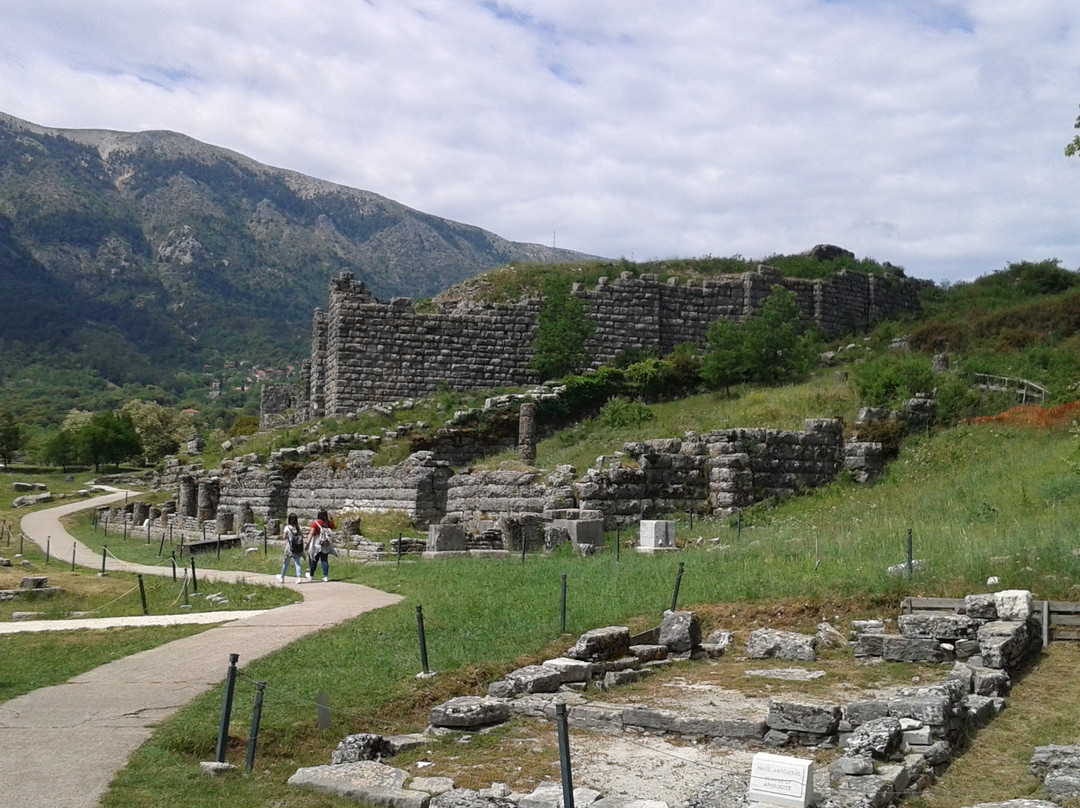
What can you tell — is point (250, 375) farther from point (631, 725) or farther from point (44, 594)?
point (631, 725)

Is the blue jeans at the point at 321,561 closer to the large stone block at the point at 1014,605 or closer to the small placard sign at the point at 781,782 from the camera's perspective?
the large stone block at the point at 1014,605

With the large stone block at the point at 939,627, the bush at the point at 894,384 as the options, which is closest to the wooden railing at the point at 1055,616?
the large stone block at the point at 939,627

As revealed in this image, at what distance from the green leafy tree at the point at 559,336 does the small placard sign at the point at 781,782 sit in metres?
27.9

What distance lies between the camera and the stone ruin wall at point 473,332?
1335 inches

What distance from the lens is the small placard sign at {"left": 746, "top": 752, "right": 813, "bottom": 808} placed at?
7008 mm

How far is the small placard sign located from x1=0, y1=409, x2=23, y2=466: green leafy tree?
76.0m

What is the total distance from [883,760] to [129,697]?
7230 mm

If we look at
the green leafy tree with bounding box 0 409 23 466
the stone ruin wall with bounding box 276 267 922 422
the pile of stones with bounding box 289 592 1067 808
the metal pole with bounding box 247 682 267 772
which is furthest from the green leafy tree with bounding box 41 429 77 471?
the metal pole with bounding box 247 682 267 772

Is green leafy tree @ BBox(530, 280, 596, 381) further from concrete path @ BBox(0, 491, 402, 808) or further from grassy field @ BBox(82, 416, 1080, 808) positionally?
concrete path @ BBox(0, 491, 402, 808)

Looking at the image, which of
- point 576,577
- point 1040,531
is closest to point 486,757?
Result: point 576,577

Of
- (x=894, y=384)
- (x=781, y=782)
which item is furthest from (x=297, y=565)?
(x=894, y=384)

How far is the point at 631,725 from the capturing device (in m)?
9.80

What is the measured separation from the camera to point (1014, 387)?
26859mm

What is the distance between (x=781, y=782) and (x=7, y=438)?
251 feet
